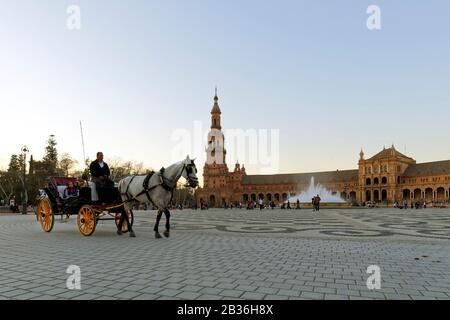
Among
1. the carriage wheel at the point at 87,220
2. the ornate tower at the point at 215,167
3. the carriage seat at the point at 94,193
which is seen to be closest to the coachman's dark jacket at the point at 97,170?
the carriage seat at the point at 94,193

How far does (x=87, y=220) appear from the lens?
1161 cm

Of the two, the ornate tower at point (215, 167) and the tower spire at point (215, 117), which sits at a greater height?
the tower spire at point (215, 117)

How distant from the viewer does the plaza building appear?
118312 mm

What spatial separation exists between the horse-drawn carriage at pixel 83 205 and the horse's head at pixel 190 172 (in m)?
2.64

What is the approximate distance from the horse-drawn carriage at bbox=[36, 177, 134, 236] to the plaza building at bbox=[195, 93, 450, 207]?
4088 inches

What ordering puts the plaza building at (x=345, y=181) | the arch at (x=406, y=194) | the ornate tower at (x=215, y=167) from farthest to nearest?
the ornate tower at (x=215, y=167)
the arch at (x=406, y=194)
the plaza building at (x=345, y=181)

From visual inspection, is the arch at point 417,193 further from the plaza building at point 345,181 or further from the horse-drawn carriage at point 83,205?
the horse-drawn carriage at point 83,205

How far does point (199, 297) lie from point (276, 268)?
2253mm

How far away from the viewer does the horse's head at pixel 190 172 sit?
36.3 ft

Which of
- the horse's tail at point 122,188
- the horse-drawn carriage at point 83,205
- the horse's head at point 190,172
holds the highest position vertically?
the horse's head at point 190,172

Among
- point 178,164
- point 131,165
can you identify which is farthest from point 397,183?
point 178,164

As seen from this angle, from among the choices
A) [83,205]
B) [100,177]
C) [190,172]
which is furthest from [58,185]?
[190,172]

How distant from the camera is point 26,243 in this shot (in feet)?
31.7
